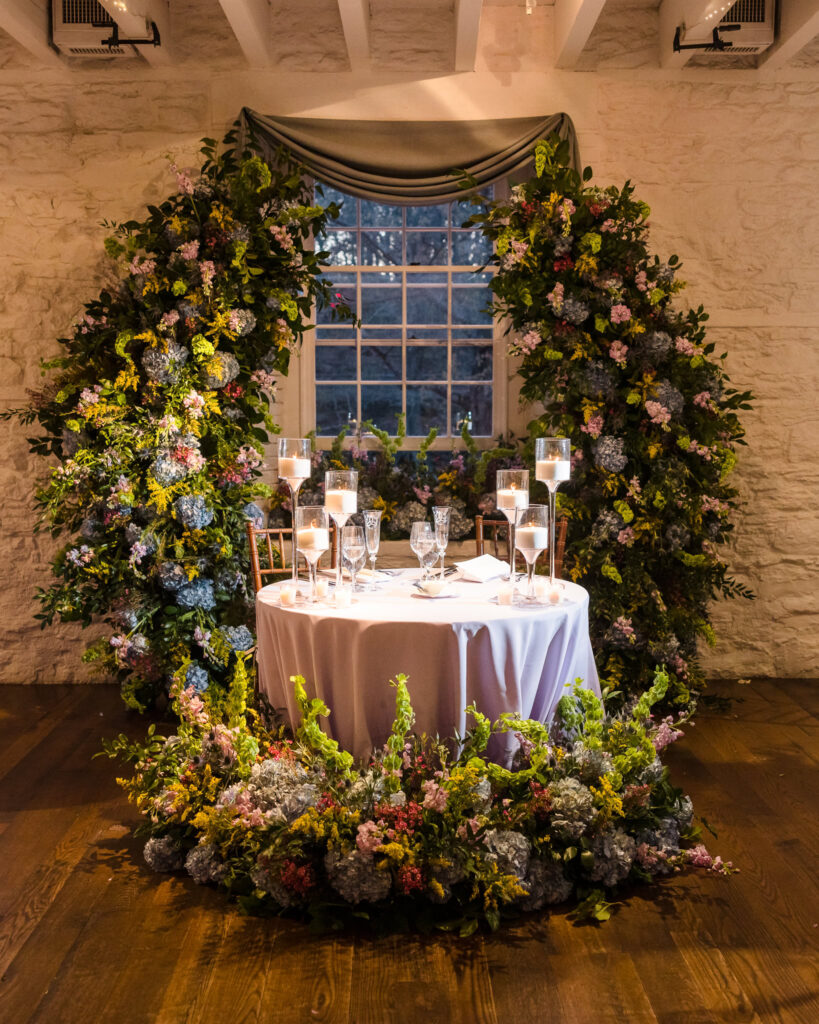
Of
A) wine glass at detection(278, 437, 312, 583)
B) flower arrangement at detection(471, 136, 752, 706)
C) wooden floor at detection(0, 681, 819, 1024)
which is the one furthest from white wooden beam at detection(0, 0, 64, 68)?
wooden floor at detection(0, 681, 819, 1024)

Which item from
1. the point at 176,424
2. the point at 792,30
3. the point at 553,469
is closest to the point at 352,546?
the point at 553,469

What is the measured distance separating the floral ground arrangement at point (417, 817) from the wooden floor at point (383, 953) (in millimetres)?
92

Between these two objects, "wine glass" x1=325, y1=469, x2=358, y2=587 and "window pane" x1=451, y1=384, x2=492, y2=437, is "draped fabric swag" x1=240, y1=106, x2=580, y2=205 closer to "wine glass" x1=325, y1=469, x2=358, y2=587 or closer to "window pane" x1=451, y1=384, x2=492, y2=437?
"window pane" x1=451, y1=384, x2=492, y2=437

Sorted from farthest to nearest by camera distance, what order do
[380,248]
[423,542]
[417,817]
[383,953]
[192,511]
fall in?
[380,248]
[192,511]
[423,542]
[417,817]
[383,953]

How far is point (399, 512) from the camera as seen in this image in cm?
Result: 501

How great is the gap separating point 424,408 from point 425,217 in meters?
1.01

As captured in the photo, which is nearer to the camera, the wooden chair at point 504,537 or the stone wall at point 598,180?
the wooden chair at point 504,537

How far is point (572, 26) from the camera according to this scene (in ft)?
14.5

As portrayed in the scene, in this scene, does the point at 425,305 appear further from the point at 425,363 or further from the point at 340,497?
the point at 340,497

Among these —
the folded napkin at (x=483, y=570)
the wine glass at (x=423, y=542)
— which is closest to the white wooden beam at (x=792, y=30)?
the folded napkin at (x=483, y=570)

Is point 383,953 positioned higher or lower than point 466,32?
lower

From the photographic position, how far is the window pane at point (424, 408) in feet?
17.8

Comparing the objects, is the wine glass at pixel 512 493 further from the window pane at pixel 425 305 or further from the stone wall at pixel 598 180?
the window pane at pixel 425 305

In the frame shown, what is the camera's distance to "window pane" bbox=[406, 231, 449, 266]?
539 centimetres
